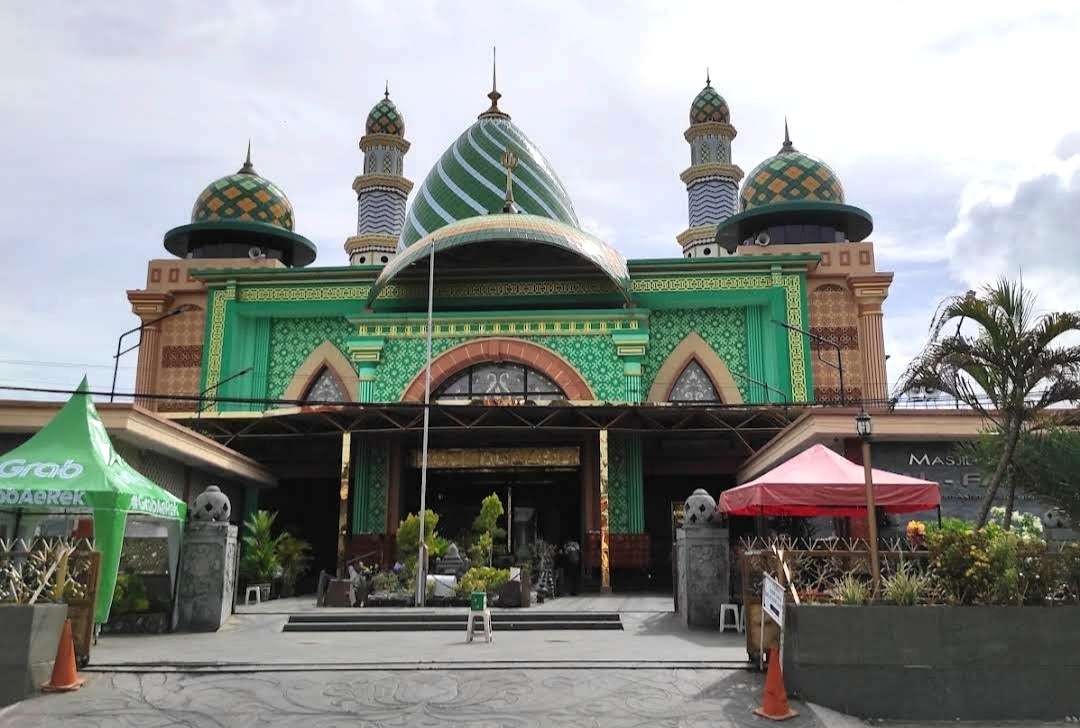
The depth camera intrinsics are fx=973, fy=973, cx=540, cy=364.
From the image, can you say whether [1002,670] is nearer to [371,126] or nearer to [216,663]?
[216,663]

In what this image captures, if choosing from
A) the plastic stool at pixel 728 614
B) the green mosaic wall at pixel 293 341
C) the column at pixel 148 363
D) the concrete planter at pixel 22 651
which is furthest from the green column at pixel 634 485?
the concrete planter at pixel 22 651

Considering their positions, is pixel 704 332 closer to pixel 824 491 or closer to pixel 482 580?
pixel 482 580

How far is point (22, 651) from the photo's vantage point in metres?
8.02

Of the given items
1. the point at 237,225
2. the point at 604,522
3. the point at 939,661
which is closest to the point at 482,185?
the point at 237,225

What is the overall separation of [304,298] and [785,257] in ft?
39.8

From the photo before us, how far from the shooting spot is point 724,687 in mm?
8211

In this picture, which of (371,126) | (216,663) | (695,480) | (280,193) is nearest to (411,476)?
(695,480)

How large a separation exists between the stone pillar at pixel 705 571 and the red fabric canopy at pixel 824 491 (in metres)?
0.37

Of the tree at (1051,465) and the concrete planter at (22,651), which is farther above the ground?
the tree at (1051,465)

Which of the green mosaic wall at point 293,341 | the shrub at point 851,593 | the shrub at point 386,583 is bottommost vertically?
the shrub at point 386,583

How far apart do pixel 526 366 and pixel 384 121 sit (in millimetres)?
19987

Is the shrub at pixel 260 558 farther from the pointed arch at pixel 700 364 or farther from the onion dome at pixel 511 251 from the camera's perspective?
the pointed arch at pixel 700 364

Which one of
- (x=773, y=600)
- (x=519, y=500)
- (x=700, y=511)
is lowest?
(x=773, y=600)

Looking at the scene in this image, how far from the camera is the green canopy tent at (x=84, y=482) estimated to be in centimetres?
999
